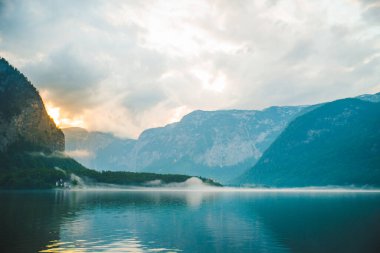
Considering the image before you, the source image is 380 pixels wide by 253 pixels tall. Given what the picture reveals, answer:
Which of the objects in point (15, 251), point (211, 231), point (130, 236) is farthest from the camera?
point (211, 231)

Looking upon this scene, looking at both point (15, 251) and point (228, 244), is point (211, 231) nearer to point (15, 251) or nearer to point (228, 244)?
point (228, 244)

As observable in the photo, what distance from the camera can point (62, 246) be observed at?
58.7 meters

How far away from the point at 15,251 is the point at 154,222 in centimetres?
4306

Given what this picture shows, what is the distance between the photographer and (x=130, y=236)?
232 feet

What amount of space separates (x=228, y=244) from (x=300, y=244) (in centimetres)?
1205

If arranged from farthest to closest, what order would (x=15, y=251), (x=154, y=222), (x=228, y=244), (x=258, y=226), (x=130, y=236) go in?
(x=154, y=222), (x=258, y=226), (x=130, y=236), (x=228, y=244), (x=15, y=251)

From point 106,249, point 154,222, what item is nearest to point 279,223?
point 154,222

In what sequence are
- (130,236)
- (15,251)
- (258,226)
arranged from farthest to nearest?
(258,226), (130,236), (15,251)

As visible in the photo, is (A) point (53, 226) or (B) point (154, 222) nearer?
(A) point (53, 226)

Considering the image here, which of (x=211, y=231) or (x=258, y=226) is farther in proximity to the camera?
(x=258, y=226)

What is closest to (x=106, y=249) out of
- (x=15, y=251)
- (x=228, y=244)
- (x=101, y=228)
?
(x=15, y=251)

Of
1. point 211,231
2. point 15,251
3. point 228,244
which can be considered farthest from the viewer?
point 211,231

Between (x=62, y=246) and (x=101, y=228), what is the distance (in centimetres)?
2234

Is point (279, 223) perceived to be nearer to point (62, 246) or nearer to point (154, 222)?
point (154, 222)
